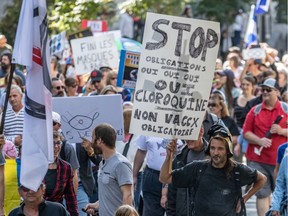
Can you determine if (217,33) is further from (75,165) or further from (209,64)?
(75,165)

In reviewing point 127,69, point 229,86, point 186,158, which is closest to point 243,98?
point 229,86

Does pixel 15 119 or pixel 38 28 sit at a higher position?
pixel 38 28

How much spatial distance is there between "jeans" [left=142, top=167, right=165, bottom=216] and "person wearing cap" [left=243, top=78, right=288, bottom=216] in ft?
8.56

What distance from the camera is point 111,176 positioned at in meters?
10.1

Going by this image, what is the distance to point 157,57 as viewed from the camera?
396 inches

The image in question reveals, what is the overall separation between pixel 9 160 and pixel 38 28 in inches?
97.9

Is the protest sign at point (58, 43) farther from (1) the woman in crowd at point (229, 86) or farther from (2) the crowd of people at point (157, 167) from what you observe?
(2) the crowd of people at point (157, 167)

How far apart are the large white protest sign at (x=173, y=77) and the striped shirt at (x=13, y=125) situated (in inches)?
123

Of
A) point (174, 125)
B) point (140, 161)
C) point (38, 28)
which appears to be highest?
point (38, 28)

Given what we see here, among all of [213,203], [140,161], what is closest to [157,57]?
[213,203]

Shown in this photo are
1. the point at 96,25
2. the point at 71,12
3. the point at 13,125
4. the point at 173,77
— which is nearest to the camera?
the point at 173,77

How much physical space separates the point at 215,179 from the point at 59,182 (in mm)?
1355

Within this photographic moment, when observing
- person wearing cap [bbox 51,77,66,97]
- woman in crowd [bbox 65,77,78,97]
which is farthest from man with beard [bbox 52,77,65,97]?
woman in crowd [bbox 65,77,78,97]

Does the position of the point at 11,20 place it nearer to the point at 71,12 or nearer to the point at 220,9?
the point at 71,12
